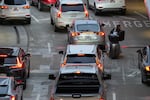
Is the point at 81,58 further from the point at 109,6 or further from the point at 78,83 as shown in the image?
the point at 109,6

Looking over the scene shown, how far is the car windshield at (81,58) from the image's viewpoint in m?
22.3

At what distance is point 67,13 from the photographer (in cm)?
3500

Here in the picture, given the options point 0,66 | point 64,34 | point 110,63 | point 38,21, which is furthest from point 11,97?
point 38,21

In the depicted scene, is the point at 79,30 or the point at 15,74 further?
the point at 79,30

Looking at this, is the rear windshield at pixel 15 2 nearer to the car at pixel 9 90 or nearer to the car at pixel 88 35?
the car at pixel 88 35

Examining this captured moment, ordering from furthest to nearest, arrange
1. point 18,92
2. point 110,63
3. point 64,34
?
1. point 64,34
2. point 110,63
3. point 18,92

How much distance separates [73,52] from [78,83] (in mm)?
4361

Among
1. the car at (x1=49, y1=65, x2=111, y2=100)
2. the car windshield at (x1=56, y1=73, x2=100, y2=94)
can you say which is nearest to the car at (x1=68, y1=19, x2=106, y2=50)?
the car at (x1=49, y1=65, x2=111, y2=100)

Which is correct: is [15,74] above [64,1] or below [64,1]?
below

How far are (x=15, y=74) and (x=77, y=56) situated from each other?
251 centimetres

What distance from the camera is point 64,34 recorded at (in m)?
34.8

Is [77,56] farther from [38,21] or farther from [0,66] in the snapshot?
[38,21]

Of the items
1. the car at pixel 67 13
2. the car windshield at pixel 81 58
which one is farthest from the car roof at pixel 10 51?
the car at pixel 67 13

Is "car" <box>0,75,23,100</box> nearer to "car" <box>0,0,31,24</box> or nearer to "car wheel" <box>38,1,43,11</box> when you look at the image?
"car" <box>0,0,31,24</box>
